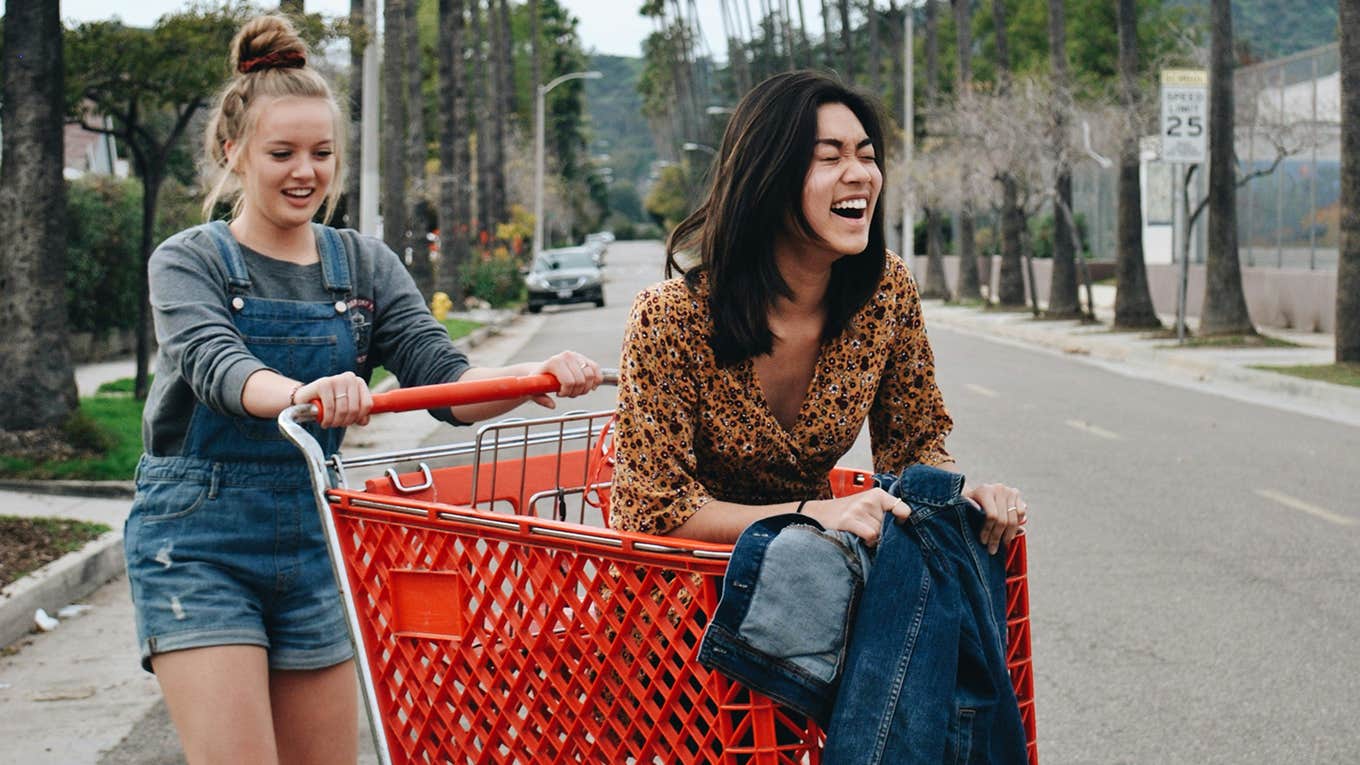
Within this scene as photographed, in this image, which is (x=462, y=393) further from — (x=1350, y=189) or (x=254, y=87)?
(x=1350, y=189)

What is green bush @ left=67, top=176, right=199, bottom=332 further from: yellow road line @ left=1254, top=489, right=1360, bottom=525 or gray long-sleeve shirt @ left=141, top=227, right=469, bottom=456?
gray long-sleeve shirt @ left=141, top=227, right=469, bottom=456

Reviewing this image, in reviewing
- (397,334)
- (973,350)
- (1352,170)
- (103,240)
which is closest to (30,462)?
(397,334)

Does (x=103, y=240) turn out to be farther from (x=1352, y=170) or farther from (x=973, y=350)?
(x=1352, y=170)

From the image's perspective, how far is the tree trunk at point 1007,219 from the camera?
36.1 metres

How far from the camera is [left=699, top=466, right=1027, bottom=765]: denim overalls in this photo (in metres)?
2.40

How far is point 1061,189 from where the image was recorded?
32719mm

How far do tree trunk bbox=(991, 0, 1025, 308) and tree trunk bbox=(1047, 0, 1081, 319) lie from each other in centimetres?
221

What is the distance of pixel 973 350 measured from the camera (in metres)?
25.4

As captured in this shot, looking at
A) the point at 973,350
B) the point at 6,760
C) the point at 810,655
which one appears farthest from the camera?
the point at 973,350

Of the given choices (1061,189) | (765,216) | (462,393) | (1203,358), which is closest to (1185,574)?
(765,216)

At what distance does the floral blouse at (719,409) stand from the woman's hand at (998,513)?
1.42 feet

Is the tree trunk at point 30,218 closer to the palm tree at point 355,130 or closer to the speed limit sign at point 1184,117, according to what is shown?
the palm tree at point 355,130

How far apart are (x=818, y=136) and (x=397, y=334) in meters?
1.02

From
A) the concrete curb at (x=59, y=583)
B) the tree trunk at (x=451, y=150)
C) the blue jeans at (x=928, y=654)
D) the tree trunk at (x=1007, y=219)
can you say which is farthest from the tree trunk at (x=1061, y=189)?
the blue jeans at (x=928, y=654)
